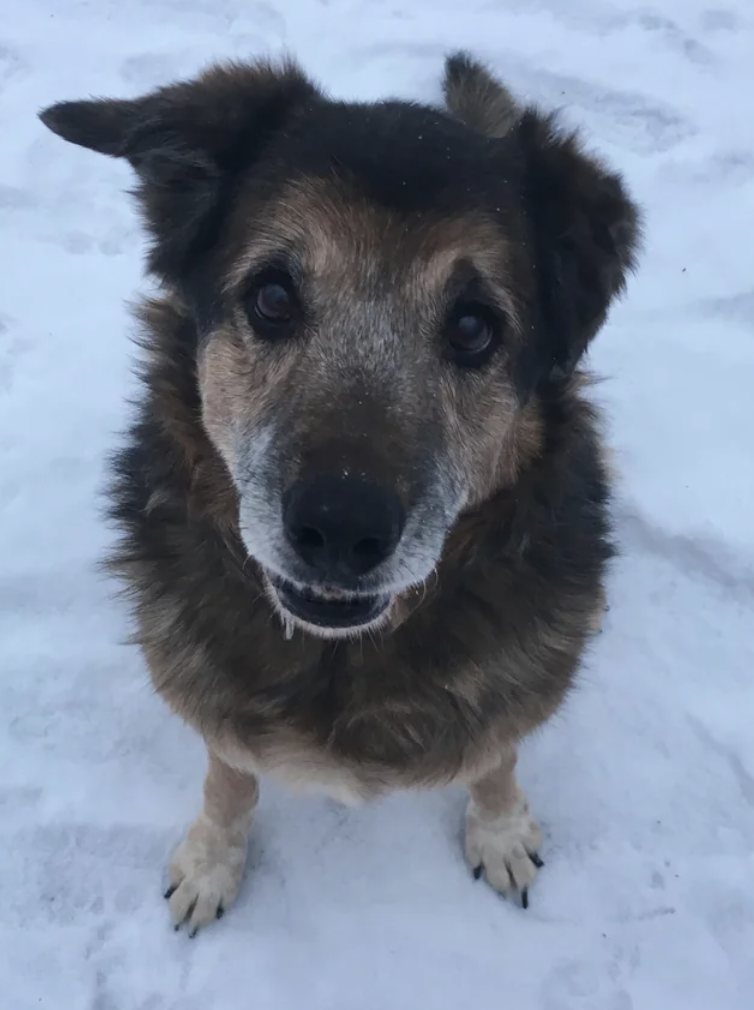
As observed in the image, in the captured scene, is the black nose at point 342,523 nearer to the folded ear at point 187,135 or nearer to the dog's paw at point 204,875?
the folded ear at point 187,135

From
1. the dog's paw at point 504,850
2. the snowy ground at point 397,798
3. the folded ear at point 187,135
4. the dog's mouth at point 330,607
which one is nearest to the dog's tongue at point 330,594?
the dog's mouth at point 330,607

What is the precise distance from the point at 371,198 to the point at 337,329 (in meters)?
0.30

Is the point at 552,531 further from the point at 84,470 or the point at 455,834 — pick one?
the point at 84,470

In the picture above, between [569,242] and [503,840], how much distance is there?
1.84 m

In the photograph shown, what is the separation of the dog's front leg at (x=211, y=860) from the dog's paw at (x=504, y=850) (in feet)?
2.37

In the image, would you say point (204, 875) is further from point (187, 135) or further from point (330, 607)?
point (187, 135)

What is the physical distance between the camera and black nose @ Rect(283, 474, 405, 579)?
1.85m

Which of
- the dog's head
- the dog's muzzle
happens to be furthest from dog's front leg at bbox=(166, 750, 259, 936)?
the dog's muzzle

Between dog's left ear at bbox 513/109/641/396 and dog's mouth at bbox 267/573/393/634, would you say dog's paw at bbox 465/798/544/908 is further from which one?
dog's left ear at bbox 513/109/641/396

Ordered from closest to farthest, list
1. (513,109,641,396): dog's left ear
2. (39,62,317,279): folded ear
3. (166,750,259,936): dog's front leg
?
(39,62,317,279): folded ear, (513,109,641,396): dog's left ear, (166,750,259,936): dog's front leg

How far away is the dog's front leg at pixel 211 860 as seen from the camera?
9.59 feet

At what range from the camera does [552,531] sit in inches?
98.8

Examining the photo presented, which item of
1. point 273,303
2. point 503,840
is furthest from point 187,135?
point 503,840

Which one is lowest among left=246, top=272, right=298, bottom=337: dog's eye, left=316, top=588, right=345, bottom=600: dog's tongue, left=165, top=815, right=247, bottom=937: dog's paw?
left=165, top=815, right=247, bottom=937: dog's paw
